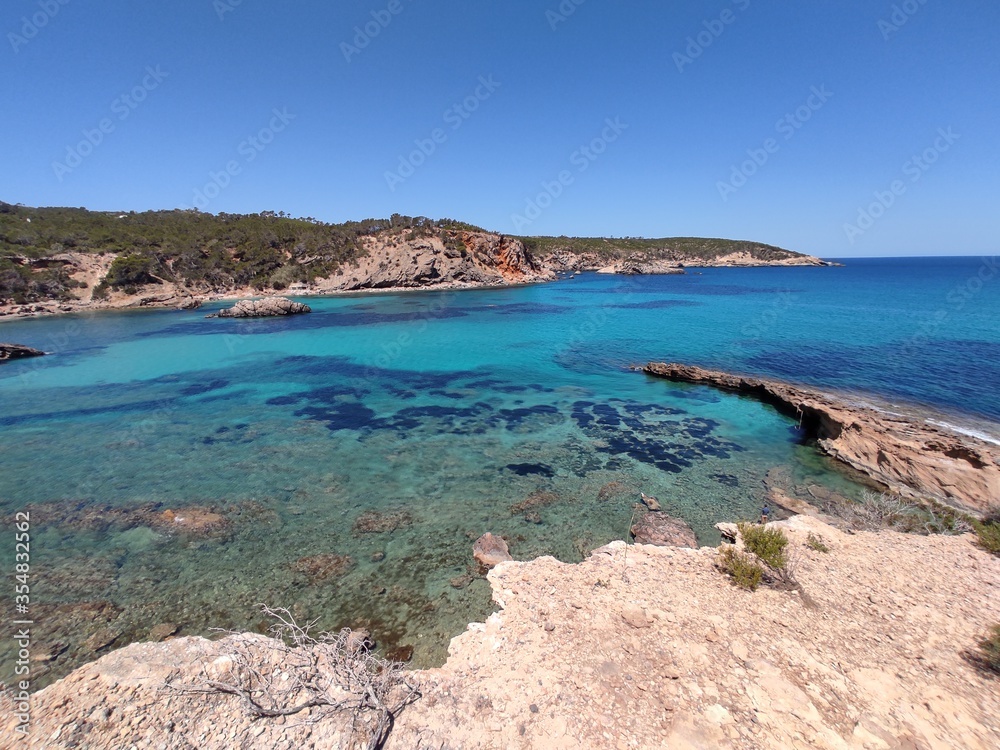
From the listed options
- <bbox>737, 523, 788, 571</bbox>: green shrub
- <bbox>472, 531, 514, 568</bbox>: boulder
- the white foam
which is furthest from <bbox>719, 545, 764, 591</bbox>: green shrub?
the white foam

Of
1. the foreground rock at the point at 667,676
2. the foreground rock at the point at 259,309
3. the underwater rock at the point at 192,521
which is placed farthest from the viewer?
the foreground rock at the point at 259,309

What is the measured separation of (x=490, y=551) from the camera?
936 centimetres

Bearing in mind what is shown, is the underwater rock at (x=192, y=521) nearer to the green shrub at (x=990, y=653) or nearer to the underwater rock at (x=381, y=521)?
the underwater rock at (x=381, y=521)

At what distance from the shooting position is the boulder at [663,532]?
9.63 m

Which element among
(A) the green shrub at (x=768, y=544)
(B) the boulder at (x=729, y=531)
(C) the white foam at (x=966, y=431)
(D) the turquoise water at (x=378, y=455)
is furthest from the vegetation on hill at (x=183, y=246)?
(A) the green shrub at (x=768, y=544)

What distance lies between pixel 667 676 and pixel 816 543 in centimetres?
499

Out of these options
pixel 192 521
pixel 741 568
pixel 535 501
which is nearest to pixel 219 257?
pixel 192 521

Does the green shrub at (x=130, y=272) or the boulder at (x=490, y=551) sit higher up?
the green shrub at (x=130, y=272)

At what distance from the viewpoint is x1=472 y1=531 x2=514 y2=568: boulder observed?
9.11 m

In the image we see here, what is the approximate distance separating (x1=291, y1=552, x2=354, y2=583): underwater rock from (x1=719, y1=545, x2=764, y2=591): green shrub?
7.69 meters

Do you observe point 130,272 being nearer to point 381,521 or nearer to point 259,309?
point 259,309

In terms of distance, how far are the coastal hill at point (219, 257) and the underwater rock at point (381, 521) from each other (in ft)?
199

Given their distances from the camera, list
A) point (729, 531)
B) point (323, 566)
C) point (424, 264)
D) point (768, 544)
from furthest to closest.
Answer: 1. point (424, 264)
2. point (729, 531)
3. point (323, 566)
4. point (768, 544)

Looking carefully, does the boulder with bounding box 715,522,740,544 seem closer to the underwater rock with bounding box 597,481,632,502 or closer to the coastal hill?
the underwater rock with bounding box 597,481,632,502
